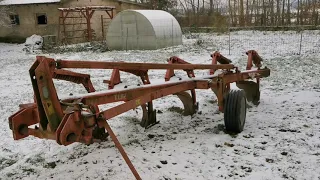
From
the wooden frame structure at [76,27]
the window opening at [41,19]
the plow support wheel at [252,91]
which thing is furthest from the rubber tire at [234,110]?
the window opening at [41,19]

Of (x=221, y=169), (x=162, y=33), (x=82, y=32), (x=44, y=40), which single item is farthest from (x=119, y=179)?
(x=82, y=32)

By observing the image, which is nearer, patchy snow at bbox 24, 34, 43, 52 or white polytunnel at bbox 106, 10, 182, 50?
white polytunnel at bbox 106, 10, 182, 50

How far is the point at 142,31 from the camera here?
20188 mm

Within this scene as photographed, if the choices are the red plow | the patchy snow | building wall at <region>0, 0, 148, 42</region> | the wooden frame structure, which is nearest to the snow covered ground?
the red plow

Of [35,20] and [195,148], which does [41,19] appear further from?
[195,148]

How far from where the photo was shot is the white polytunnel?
20.0 metres

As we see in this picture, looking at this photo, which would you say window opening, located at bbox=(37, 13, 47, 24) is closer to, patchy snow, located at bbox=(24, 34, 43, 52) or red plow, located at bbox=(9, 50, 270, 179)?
patchy snow, located at bbox=(24, 34, 43, 52)

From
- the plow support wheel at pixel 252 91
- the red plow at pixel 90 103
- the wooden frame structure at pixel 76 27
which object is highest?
the wooden frame structure at pixel 76 27

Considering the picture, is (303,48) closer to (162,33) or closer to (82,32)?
(162,33)

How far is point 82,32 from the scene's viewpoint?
2825cm

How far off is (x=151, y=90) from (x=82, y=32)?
79.6ft

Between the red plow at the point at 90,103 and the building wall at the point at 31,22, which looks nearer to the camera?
the red plow at the point at 90,103

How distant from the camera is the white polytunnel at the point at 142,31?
19953mm

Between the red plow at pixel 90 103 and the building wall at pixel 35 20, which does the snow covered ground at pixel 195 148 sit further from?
the building wall at pixel 35 20
